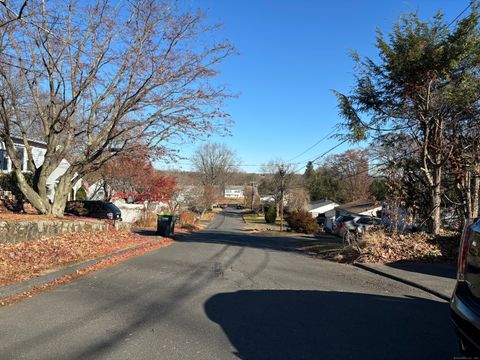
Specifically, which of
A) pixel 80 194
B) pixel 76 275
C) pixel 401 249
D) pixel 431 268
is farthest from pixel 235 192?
pixel 76 275

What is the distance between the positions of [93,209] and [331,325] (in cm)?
2117

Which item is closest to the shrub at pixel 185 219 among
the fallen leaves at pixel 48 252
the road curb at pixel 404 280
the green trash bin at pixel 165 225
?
the green trash bin at pixel 165 225

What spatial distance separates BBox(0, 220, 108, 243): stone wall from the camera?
10.6 m

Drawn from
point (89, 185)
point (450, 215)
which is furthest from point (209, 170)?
point (450, 215)

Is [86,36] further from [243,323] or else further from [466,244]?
[466,244]

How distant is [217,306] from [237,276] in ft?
9.69

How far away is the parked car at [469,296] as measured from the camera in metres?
3.44

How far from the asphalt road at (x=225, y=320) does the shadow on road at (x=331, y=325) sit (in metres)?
0.01

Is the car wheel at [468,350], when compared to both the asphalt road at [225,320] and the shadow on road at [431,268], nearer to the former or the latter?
the asphalt road at [225,320]

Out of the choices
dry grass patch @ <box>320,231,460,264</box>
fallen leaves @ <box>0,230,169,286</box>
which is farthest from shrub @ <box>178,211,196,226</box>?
dry grass patch @ <box>320,231,460,264</box>

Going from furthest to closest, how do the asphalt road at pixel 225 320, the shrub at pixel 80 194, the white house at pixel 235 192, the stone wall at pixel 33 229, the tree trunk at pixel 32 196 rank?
the white house at pixel 235 192 → the shrub at pixel 80 194 → the tree trunk at pixel 32 196 → the stone wall at pixel 33 229 → the asphalt road at pixel 225 320

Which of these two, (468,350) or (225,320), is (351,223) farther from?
(468,350)

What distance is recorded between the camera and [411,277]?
1005 cm

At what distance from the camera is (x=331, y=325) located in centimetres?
568
